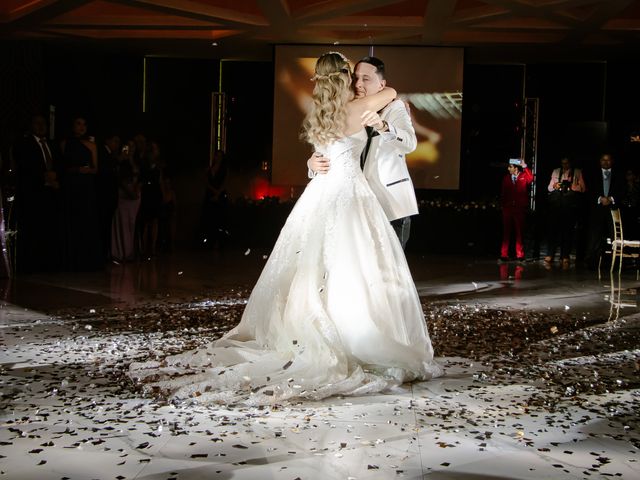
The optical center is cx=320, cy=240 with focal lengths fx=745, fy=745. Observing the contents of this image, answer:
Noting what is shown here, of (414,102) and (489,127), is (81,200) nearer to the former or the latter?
(414,102)

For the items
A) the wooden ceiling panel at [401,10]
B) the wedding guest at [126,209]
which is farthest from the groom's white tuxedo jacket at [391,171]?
the wooden ceiling panel at [401,10]

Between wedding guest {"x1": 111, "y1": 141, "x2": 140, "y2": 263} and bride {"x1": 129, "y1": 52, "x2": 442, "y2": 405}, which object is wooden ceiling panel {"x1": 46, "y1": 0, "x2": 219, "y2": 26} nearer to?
wedding guest {"x1": 111, "y1": 141, "x2": 140, "y2": 263}

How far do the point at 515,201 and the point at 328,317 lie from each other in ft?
24.6

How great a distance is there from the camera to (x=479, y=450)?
254 cm

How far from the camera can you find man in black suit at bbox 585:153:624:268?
10.1m

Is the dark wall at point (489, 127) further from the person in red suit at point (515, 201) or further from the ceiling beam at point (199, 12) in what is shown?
the ceiling beam at point (199, 12)

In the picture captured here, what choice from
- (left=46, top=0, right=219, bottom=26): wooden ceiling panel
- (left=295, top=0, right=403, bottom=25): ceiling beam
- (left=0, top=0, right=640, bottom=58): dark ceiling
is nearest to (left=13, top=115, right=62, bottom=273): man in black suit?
(left=0, top=0, right=640, bottom=58): dark ceiling

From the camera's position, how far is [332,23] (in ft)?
34.6

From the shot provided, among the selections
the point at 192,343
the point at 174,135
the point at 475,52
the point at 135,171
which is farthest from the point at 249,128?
the point at 192,343

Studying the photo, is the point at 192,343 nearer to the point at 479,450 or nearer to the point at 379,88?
the point at 379,88

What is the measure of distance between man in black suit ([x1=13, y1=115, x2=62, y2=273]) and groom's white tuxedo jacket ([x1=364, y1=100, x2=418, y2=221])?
14.6ft

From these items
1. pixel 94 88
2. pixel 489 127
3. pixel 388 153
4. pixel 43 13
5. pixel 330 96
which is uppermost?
pixel 43 13

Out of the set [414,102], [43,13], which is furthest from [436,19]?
[43,13]

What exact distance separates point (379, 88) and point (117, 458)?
7.59 ft
